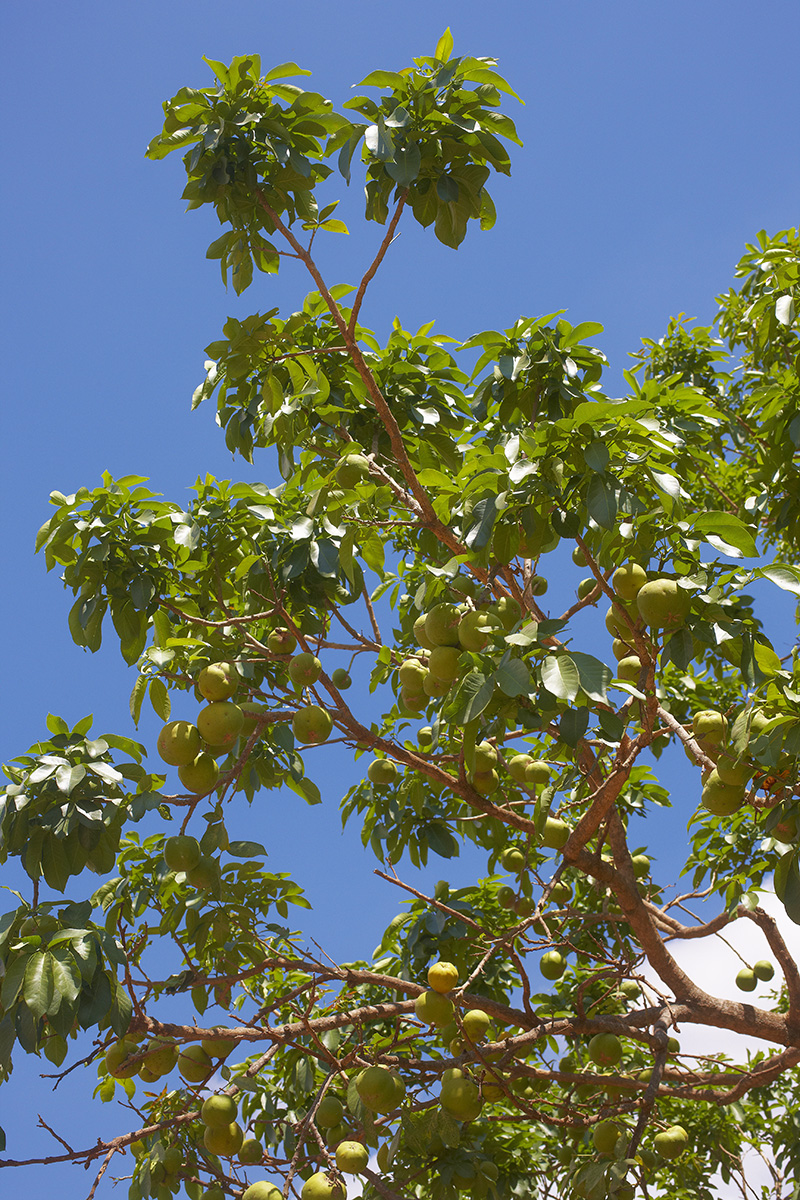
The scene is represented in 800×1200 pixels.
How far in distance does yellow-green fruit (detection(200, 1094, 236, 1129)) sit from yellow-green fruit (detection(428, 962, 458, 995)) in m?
0.79

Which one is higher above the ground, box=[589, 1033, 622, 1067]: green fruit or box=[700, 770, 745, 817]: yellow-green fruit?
box=[700, 770, 745, 817]: yellow-green fruit

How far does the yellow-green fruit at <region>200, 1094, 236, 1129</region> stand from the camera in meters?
3.22

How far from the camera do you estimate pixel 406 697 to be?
11.1 feet

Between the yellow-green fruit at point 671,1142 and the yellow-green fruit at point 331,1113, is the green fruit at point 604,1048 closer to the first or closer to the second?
the yellow-green fruit at point 671,1142

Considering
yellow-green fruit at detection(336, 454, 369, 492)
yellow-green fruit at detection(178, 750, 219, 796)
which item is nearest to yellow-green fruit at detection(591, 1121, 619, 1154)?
yellow-green fruit at detection(178, 750, 219, 796)

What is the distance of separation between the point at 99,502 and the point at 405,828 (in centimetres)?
186

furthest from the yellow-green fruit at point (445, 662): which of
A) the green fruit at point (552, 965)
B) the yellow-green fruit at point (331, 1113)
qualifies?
the green fruit at point (552, 965)

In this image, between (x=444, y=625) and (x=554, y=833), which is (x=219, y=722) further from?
(x=554, y=833)

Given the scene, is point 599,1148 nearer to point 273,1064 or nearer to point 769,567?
point 273,1064

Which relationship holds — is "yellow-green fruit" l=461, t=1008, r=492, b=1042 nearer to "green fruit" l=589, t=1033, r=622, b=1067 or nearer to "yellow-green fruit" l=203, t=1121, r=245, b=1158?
"green fruit" l=589, t=1033, r=622, b=1067

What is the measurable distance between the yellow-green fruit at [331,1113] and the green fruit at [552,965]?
3.59ft

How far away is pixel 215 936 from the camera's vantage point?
3.51 metres

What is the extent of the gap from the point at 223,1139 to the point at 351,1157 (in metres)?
0.50

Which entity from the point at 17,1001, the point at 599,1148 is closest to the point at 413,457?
the point at 17,1001
